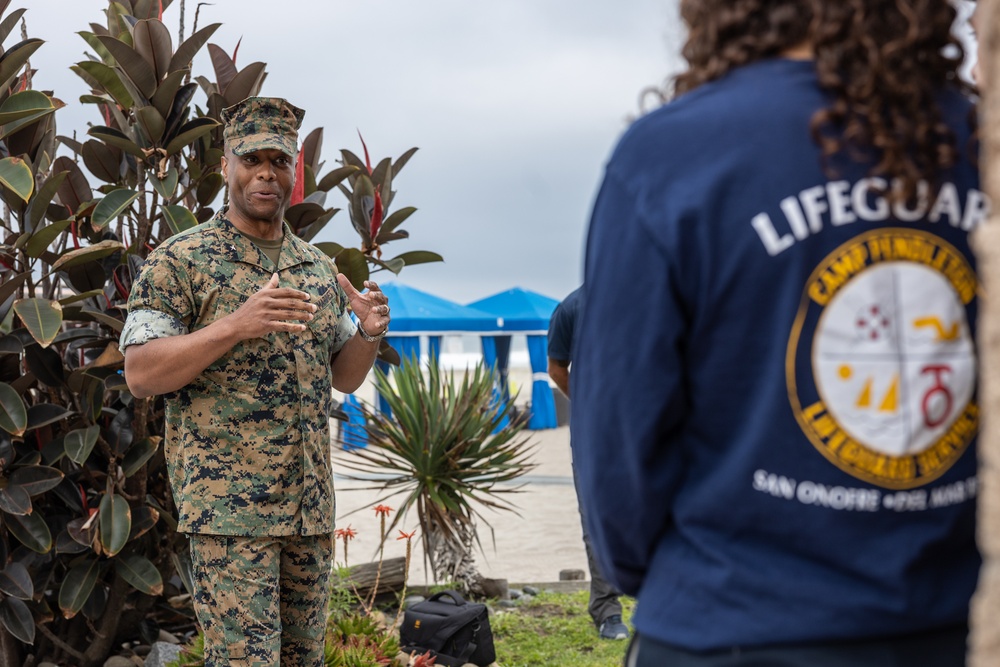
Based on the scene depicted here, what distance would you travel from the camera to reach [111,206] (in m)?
4.21

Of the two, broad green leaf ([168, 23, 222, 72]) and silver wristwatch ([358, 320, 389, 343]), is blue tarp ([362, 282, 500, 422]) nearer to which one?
broad green leaf ([168, 23, 222, 72])

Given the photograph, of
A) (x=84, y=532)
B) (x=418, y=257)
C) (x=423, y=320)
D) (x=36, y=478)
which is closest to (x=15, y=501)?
(x=36, y=478)

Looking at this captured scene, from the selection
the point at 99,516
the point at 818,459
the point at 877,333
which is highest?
the point at 877,333

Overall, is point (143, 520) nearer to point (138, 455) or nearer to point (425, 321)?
point (138, 455)

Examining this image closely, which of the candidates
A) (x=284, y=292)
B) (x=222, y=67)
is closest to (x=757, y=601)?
(x=284, y=292)

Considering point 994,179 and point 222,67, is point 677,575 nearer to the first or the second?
point 994,179

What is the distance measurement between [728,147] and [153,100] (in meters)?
3.61

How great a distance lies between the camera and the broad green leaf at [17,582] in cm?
418

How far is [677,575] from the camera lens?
1288 mm

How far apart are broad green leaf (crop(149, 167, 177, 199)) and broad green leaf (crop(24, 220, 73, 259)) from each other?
353 millimetres

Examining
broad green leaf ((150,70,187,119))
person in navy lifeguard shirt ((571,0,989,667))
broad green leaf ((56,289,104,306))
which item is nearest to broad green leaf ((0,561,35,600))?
broad green leaf ((56,289,104,306))

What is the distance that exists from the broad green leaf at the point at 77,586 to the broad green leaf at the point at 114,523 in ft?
0.76

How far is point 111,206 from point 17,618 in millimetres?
1687

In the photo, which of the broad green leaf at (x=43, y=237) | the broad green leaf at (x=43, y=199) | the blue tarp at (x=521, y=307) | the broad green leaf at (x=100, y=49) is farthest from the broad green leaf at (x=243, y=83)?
the blue tarp at (x=521, y=307)
